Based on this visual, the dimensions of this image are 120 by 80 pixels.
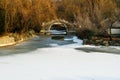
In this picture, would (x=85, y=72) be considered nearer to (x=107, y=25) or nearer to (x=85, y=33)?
(x=107, y=25)

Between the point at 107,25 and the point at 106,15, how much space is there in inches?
191

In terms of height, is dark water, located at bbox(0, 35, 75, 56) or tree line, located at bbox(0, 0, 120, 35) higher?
tree line, located at bbox(0, 0, 120, 35)

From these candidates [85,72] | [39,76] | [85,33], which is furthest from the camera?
[85,33]

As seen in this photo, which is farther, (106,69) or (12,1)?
(12,1)

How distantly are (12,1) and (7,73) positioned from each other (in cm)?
2362

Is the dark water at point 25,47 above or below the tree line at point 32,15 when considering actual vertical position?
below

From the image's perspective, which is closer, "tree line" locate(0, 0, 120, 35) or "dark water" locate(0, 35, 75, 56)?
"dark water" locate(0, 35, 75, 56)

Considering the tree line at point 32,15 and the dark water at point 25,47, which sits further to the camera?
the tree line at point 32,15

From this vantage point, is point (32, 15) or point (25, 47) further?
point (32, 15)

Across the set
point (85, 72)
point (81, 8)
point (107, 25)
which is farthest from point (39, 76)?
point (81, 8)

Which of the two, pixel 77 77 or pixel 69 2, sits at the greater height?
pixel 69 2

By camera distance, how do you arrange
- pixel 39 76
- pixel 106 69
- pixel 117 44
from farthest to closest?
pixel 117 44
pixel 106 69
pixel 39 76

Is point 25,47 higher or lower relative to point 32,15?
lower

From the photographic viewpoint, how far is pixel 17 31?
3847cm
